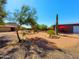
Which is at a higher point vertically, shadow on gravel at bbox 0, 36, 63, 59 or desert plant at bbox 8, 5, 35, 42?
desert plant at bbox 8, 5, 35, 42

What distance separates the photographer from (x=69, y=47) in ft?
51.3

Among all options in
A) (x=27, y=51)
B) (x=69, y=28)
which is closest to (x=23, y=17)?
(x=27, y=51)

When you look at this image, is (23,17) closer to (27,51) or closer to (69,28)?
(27,51)

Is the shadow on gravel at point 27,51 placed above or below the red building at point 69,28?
below

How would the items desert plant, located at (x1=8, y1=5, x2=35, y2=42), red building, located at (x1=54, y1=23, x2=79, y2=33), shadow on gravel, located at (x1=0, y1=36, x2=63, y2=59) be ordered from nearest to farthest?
shadow on gravel, located at (x1=0, y1=36, x2=63, y2=59) → desert plant, located at (x1=8, y1=5, x2=35, y2=42) → red building, located at (x1=54, y1=23, x2=79, y2=33)

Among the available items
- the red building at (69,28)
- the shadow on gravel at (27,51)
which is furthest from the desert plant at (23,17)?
the red building at (69,28)

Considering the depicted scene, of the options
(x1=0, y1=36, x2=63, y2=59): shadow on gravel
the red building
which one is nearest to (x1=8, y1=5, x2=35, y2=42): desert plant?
(x1=0, y1=36, x2=63, y2=59): shadow on gravel

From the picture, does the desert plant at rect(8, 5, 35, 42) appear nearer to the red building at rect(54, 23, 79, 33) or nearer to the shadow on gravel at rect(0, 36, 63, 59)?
the shadow on gravel at rect(0, 36, 63, 59)

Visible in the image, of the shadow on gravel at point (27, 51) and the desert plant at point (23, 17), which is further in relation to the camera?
the desert plant at point (23, 17)

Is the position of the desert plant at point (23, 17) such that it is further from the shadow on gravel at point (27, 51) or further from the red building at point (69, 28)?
the red building at point (69, 28)

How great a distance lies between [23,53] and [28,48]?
1798mm

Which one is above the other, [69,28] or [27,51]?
[69,28]

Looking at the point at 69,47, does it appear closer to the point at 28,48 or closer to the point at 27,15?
the point at 28,48

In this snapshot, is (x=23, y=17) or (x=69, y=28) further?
(x=69, y=28)
